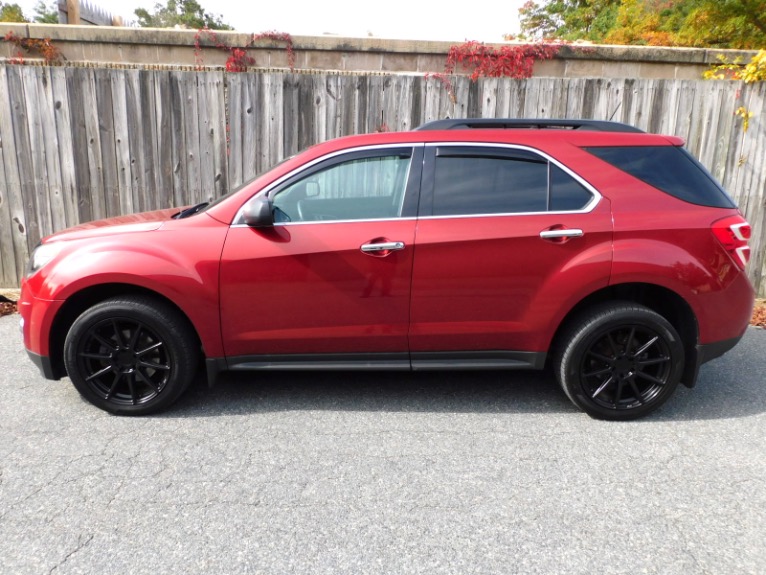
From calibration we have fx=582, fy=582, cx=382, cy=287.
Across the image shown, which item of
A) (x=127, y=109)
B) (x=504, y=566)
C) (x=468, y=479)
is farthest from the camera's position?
(x=127, y=109)

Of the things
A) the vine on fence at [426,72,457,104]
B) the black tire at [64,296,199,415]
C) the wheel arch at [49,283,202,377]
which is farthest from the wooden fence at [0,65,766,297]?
the black tire at [64,296,199,415]

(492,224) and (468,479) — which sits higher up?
(492,224)

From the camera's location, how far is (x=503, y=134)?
3.71m

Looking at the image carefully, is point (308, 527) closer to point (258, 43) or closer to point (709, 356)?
point (709, 356)

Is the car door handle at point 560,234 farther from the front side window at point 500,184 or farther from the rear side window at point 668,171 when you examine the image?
the rear side window at point 668,171

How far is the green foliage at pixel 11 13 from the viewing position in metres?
32.1

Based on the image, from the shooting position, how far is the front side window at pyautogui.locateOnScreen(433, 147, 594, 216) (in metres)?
3.58

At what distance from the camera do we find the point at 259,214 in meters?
3.41

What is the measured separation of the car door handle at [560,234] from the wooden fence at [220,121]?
3.11m

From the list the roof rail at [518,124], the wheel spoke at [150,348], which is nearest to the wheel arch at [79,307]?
the wheel spoke at [150,348]

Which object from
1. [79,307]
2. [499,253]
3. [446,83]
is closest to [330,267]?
[499,253]

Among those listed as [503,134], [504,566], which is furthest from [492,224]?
[504,566]

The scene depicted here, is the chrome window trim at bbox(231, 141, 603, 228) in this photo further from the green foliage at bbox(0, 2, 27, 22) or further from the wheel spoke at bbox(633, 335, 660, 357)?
the green foliage at bbox(0, 2, 27, 22)

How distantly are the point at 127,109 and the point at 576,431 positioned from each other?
5246 mm
